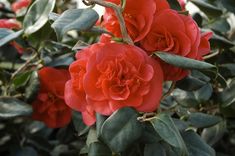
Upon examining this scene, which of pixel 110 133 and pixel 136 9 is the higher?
pixel 136 9

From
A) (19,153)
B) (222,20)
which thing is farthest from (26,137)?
(222,20)

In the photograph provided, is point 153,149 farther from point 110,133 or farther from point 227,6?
point 227,6

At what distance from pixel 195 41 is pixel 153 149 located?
0.19 metres

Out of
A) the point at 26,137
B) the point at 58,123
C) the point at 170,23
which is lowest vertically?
the point at 26,137

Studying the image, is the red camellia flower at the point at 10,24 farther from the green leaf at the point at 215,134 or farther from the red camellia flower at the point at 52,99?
the green leaf at the point at 215,134

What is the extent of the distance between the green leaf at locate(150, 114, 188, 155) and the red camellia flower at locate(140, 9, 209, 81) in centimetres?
9

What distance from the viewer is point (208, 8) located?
1.12m

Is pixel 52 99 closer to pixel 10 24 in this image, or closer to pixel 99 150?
pixel 10 24

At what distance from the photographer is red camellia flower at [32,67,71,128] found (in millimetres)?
1121

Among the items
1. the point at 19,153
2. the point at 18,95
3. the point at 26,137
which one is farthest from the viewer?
the point at 26,137

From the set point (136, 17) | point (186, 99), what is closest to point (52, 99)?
point (186, 99)

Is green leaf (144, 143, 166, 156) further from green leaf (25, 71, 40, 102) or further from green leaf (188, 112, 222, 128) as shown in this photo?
green leaf (25, 71, 40, 102)

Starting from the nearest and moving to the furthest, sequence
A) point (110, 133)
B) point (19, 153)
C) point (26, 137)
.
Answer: point (110, 133) < point (19, 153) < point (26, 137)

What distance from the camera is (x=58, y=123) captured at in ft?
3.79
